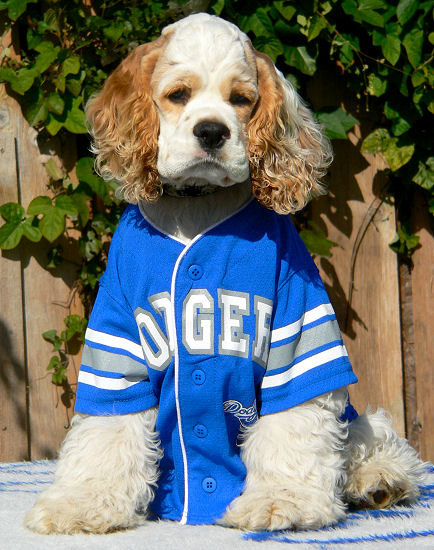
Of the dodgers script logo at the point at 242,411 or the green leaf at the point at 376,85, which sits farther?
the green leaf at the point at 376,85

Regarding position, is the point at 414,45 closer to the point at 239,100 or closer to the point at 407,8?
the point at 407,8

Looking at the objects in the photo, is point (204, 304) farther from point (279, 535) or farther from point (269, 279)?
point (279, 535)

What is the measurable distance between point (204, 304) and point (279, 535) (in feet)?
2.22

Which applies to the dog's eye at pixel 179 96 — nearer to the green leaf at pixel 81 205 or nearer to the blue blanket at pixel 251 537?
the blue blanket at pixel 251 537

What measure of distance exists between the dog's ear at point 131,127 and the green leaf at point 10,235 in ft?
3.75

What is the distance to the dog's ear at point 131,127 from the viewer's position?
250 centimetres

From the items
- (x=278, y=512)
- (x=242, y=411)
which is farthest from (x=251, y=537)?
(x=242, y=411)

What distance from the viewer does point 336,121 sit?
12.4 feet

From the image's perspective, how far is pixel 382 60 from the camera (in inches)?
147

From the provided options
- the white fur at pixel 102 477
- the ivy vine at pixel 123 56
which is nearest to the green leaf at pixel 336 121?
the ivy vine at pixel 123 56

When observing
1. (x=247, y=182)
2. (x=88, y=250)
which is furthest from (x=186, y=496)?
(x=88, y=250)

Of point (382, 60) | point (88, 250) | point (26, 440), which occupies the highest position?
point (382, 60)

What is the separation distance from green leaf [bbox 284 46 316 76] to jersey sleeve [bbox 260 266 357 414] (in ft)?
4.89

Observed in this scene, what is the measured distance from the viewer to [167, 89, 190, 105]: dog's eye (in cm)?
243
